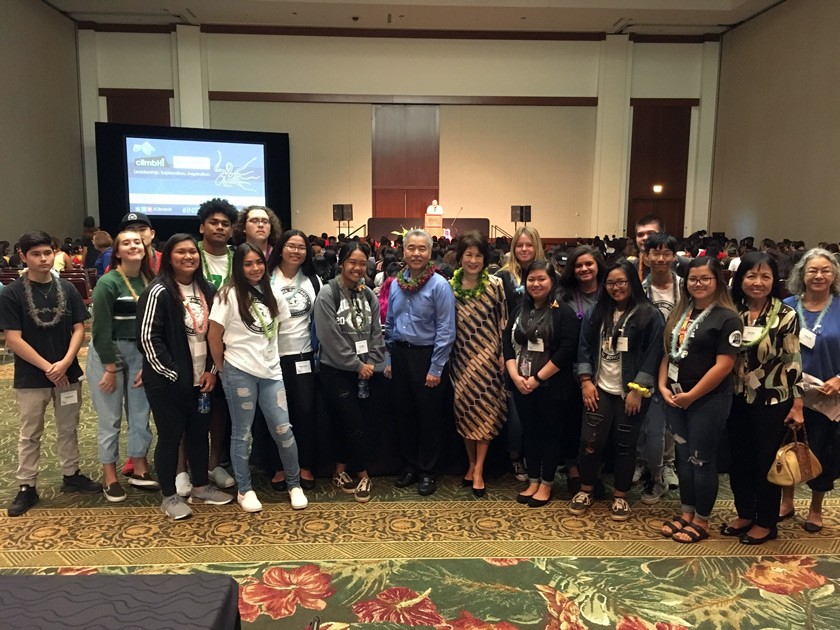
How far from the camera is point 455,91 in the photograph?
1600cm

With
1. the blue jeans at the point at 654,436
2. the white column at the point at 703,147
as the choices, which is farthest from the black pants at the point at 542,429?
the white column at the point at 703,147

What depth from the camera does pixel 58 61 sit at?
552 inches

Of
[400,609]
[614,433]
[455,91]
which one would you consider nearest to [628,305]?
[614,433]

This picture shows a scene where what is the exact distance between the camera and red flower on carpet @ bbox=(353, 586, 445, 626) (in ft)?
8.09

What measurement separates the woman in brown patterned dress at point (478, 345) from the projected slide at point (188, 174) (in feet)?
38.8

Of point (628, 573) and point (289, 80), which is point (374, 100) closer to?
point (289, 80)

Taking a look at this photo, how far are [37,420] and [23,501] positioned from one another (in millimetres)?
487

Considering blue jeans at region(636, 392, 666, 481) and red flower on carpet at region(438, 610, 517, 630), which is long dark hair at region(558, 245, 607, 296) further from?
red flower on carpet at region(438, 610, 517, 630)

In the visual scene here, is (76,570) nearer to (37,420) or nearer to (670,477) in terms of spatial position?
(37,420)

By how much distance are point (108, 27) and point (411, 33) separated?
792 centimetres

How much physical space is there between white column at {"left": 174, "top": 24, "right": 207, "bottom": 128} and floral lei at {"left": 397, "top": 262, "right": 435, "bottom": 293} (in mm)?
13993

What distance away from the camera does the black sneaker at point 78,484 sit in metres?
3.70

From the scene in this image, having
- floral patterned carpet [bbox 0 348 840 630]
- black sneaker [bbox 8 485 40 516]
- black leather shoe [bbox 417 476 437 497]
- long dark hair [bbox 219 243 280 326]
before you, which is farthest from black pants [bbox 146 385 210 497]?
black leather shoe [bbox 417 476 437 497]

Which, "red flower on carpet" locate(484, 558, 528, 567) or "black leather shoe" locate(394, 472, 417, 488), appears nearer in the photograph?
"red flower on carpet" locate(484, 558, 528, 567)
